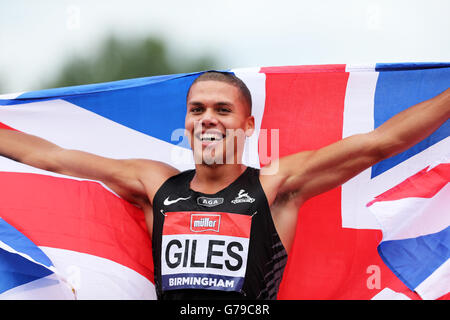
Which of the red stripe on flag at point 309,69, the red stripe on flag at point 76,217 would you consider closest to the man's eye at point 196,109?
the red stripe on flag at point 309,69

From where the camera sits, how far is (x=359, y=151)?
5.91 metres

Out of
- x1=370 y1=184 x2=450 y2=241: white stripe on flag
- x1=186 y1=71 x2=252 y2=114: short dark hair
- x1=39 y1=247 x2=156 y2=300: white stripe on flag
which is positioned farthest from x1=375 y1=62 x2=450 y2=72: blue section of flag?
x1=39 y1=247 x2=156 y2=300: white stripe on flag

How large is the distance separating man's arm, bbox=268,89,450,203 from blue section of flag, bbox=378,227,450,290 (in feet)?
2.28

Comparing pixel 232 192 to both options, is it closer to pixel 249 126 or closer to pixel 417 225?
pixel 249 126

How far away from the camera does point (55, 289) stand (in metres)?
6.18

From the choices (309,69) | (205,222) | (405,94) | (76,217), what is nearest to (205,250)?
(205,222)

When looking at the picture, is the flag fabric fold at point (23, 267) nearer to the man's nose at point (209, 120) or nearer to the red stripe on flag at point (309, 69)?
the man's nose at point (209, 120)

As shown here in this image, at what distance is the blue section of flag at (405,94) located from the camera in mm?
5977

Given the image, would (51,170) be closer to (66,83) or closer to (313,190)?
(313,190)

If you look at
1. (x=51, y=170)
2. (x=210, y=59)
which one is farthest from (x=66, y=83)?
(x=51, y=170)

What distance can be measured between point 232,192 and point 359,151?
1095 mm

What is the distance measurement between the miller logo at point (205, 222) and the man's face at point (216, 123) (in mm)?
479

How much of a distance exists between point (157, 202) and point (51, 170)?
1.15 m

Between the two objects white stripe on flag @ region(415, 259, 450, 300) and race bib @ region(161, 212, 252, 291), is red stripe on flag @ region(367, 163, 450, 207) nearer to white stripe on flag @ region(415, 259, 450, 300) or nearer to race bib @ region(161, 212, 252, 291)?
white stripe on flag @ region(415, 259, 450, 300)
